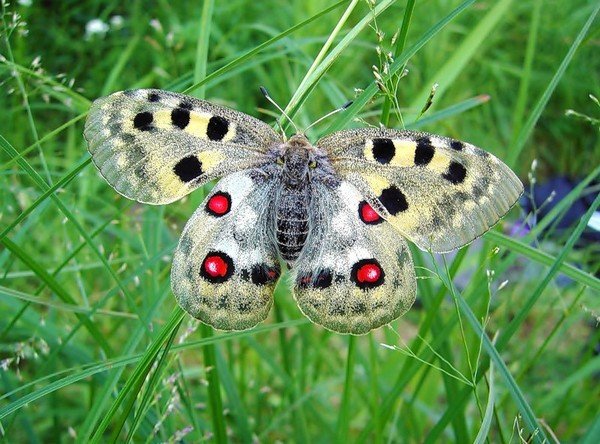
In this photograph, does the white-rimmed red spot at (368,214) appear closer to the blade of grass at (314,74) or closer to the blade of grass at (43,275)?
the blade of grass at (314,74)

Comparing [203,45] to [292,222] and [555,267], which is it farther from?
[555,267]

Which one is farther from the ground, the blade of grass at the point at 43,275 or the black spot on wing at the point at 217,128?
the black spot on wing at the point at 217,128

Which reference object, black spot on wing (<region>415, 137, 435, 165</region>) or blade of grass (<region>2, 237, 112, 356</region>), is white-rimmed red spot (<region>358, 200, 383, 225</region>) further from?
blade of grass (<region>2, 237, 112, 356</region>)

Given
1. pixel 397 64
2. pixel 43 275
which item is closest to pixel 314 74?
pixel 397 64

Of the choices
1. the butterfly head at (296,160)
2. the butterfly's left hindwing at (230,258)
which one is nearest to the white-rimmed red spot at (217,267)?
the butterfly's left hindwing at (230,258)

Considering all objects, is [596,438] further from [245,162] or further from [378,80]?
[245,162]

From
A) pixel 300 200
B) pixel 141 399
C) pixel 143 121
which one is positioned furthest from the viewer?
pixel 300 200

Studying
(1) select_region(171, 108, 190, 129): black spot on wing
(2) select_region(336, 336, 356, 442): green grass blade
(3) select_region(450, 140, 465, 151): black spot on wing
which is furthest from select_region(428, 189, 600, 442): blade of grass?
(1) select_region(171, 108, 190, 129): black spot on wing
